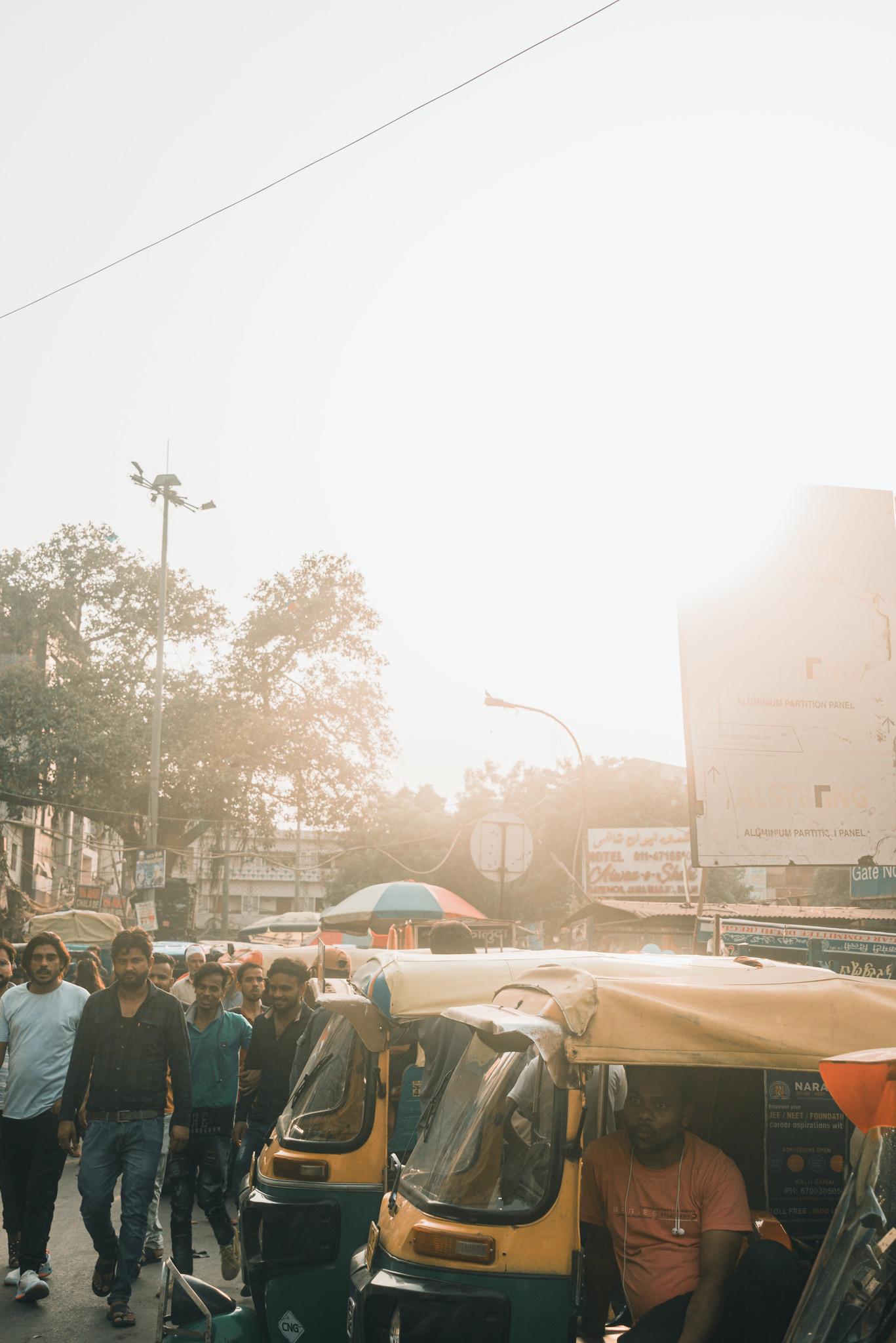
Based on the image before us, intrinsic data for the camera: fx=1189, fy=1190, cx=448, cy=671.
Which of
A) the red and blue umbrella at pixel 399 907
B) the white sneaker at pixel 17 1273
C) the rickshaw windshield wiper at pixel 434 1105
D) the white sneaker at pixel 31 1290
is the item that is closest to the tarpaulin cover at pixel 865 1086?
the rickshaw windshield wiper at pixel 434 1105

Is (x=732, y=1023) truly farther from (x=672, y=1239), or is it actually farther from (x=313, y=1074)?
(x=313, y=1074)

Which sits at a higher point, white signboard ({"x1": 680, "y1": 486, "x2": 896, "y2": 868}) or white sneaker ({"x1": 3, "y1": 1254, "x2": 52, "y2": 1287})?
white signboard ({"x1": 680, "y1": 486, "x2": 896, "y2": 868})

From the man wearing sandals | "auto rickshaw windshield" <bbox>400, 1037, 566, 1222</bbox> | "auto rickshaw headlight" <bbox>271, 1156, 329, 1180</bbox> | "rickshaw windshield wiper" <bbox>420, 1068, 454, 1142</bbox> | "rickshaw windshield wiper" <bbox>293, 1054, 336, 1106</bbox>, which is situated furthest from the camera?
the man wearing sandals

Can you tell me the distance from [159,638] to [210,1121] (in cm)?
2747

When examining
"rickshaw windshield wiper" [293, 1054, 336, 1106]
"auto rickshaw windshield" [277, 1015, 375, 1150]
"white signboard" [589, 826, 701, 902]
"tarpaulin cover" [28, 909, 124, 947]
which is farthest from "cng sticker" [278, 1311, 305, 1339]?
"white signboard" [589, 826, 701, 902]

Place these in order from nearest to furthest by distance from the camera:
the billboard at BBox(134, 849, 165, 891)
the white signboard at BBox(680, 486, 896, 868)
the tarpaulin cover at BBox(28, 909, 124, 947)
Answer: the white signboard at BBox(680, 486, 896, 868) < the tarpaulin cover at BBox(28, 909, 124, 947) < the billboard at BBox(134, 849, 165, 891)

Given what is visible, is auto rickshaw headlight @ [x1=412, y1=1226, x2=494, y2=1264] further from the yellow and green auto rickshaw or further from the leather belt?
the leather belt

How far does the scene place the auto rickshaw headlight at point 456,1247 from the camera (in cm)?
375

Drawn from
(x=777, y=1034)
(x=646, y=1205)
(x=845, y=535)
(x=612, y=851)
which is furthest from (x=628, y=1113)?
(x=612, y=851)

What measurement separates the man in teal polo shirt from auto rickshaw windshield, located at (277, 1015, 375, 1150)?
1.64 meters

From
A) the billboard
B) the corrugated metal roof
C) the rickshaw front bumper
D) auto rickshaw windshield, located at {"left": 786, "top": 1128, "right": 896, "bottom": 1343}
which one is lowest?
the rickshaw front bumper

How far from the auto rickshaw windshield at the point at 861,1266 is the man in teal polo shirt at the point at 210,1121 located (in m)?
4.76

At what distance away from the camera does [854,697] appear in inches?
289

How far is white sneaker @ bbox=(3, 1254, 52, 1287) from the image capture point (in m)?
7.07
